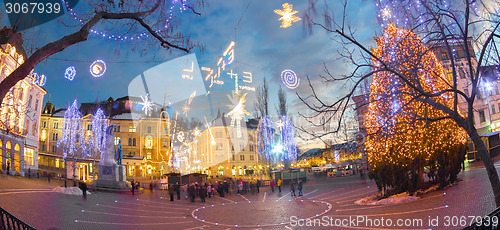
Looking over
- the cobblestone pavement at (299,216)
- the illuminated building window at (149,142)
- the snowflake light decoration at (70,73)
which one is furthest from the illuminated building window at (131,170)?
the snowflake light decoration at (70,73)

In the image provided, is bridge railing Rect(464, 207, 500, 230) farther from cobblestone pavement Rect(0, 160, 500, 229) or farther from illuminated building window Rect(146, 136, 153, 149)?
illuminated building window Rect(146, 136, 153, 149)

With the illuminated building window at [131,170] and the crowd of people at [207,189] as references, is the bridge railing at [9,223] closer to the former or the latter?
the crowd of people at [207,189]

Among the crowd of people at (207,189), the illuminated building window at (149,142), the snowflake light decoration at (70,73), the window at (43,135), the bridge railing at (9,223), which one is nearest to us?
the bridge railing at (9,223)

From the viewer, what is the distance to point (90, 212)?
15891 millimetres

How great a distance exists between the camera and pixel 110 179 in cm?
3117

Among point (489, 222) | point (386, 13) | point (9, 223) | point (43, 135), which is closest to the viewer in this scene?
point (489, 222)

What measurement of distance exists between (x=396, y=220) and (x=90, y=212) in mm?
14588

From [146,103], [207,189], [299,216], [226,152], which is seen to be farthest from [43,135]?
[299,216]

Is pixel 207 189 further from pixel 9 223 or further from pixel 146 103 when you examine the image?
pixel 146 103

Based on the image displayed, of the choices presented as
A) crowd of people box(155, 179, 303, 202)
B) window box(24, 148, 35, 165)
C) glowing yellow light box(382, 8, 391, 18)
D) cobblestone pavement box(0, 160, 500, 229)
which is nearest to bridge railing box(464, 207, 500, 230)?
cobblestone pavement box(0, 160, 500, 229)

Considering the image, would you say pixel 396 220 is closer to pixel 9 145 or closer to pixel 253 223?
pixel 253 223

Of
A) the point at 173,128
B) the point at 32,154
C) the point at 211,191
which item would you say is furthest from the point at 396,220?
the point at 173,128

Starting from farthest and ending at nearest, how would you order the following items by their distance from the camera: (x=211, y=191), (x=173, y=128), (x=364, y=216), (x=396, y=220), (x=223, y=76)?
(x=173, y=128), (x=223, y=76), (x=211, y=191), (x=364, y=216), (x=396, y=220)

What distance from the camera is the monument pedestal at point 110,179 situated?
1200 inches
